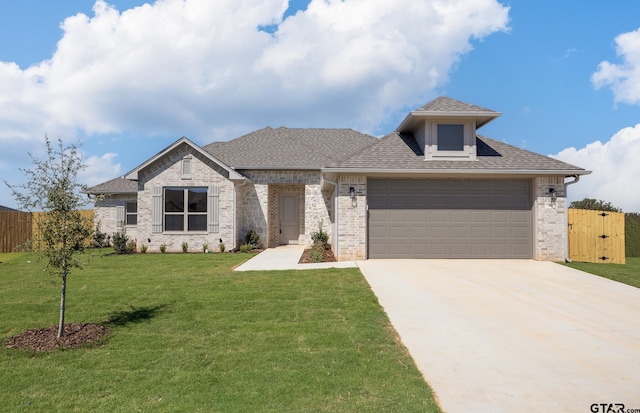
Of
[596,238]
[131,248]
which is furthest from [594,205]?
[131,248]

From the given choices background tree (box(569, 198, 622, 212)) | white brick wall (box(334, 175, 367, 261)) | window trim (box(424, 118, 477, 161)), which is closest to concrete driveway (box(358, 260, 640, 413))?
white brick wall (box(334, 175, 367, 261))

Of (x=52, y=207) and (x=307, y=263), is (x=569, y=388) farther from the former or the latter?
(x=307, y=263)

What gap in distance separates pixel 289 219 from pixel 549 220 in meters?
11.0

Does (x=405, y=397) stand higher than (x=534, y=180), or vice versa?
(x=534, y=180)

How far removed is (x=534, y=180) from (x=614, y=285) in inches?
183

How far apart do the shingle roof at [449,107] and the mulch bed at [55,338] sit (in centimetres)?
1147

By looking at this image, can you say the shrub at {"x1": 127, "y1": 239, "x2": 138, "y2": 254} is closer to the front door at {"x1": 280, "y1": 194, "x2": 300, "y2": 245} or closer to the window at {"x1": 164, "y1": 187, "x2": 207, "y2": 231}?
the window at {"x1": 164, "y1": 187, "x2": 207, "y2": 231}

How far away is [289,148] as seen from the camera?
18891 mm

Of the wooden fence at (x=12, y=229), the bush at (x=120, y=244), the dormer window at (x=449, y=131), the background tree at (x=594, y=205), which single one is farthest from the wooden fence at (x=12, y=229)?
the background tree at (x=594, y=205)

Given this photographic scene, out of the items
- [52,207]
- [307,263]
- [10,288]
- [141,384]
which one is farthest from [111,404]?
[307,263]

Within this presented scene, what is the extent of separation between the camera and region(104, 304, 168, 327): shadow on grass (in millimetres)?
5957

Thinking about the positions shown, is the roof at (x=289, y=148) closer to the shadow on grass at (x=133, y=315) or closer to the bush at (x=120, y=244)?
the bush at (x=120, y=244)

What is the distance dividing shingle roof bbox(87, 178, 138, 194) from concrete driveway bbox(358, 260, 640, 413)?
15.0m

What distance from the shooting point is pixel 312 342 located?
493cm
